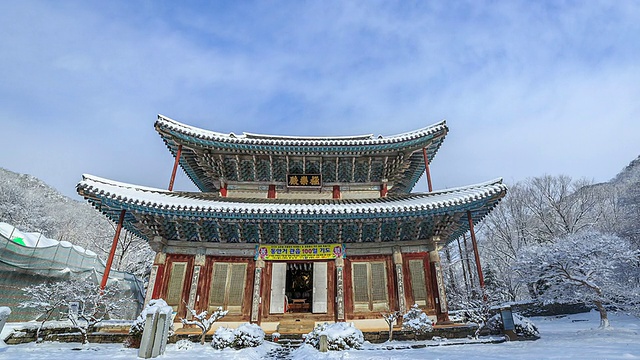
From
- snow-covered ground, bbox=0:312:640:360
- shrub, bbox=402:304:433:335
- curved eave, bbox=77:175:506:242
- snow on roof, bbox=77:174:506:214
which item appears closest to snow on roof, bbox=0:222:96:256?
curved eave, bbox=77:175:506:242

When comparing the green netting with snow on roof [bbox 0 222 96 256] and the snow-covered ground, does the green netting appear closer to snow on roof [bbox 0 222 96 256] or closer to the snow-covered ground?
snow on roof [bbox 0 222 96 256]

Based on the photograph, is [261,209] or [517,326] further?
[261,209]

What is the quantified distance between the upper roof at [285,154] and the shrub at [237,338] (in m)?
7.74

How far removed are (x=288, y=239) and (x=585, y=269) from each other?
1119cm

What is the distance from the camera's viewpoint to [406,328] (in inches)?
419

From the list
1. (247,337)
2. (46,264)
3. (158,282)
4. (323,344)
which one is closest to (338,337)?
(323,344)

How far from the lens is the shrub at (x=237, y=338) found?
9.08m

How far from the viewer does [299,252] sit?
516 inches

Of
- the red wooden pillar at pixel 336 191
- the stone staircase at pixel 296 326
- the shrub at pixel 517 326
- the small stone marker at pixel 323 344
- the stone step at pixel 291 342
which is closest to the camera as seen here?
the small stone marker at pixel 323 344

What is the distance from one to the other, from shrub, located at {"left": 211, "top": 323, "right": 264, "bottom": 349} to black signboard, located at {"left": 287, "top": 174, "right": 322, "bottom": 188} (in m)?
7.42

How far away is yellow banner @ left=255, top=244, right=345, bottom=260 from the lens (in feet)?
42.9

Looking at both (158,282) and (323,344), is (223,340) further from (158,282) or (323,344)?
(158,282)

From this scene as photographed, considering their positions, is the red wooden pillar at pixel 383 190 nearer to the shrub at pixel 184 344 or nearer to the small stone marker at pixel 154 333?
the shrub at pixel 184 344

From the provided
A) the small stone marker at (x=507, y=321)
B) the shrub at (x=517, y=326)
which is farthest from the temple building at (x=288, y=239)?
the small stone marker at (x=507, y=321)
